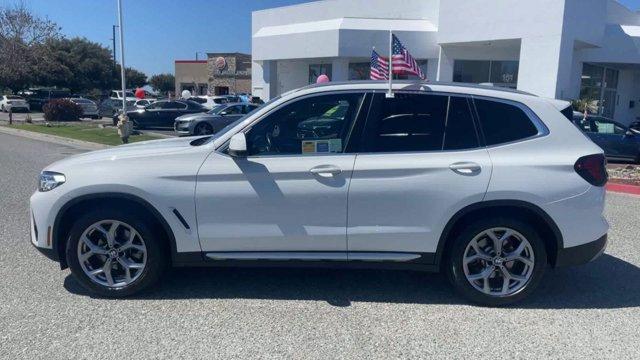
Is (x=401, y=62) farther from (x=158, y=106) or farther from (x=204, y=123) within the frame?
(x=158, y=106)

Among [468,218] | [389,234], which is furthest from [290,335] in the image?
[468,218]

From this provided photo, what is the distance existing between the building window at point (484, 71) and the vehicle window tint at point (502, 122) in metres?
22.8

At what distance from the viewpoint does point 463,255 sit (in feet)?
13.8

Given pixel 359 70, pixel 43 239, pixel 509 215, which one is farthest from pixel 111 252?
pixel 359 70

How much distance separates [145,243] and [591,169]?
12.0 ft

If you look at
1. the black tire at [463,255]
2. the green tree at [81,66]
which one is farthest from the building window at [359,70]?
the green tree at [81,66]

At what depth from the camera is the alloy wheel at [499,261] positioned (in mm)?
4195

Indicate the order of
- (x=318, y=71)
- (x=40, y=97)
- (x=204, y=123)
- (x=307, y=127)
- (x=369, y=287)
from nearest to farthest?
(x=307, y=127) < (x=369, y=287) < (x=204, y=123) < (x=318, y=71) < (x=40, y=97)

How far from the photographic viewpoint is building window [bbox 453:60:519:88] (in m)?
25.8

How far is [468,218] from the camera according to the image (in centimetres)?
420

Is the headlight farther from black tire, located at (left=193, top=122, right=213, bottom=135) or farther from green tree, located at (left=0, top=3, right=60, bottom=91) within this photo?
green tree, located at (left=0, top=3, right=60, bottom=91)

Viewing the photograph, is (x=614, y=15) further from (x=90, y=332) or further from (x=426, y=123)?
(x=90, y=332)

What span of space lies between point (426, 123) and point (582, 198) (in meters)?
1.36

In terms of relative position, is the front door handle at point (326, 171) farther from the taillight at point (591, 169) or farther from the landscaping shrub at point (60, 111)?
the landscaping shrub at point (60, 111)
